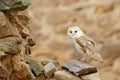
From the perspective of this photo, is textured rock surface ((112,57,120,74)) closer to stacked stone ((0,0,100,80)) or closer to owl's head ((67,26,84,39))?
owl's head ((67,26,84,39))

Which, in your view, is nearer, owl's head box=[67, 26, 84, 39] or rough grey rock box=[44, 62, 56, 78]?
rough grey rock box=[44, 62, 56, 78]

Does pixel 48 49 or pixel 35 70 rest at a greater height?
pixel 48 49

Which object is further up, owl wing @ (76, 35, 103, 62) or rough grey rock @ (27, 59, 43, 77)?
owl wing @ (76, 35, 103, 62)

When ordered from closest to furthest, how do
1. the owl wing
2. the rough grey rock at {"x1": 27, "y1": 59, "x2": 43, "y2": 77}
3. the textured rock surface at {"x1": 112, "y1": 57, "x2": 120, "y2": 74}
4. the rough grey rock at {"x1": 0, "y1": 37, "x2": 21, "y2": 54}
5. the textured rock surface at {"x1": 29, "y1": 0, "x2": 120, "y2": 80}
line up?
the rough grey rock at {"x1": 0, "y1": 37, "x2": 21, "y2": 54}, the rough grey rock at {"x1": 27, "y1": 59, "x2": 43, "y2": 77}, the owl wing, the textured rock surface at {"x1": 112, "y1": 57, "x2": 120, "y2": 74}, the textured rock surface at {"x1": 29, "y1": 0, "x2": 120, "y2": 80}

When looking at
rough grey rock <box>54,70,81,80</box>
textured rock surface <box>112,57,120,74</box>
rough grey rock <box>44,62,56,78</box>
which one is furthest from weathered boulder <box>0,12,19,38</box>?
textured rock surface <box>112,57,120,74</box>

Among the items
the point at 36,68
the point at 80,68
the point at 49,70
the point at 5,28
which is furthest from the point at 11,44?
the point at 80,68

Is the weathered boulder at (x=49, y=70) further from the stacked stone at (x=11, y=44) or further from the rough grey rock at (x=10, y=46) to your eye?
the rough grey rock at (x=10, y=46)

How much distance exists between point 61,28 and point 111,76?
3442 millimetres

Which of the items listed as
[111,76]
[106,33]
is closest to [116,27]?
[106,33]

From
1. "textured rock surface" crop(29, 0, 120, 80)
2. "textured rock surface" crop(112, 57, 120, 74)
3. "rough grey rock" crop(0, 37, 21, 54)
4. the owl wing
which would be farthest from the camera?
"textured rock surface" crop(29, 0, 120, 80)

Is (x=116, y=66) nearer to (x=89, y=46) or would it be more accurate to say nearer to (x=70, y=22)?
(x=70, y=22)

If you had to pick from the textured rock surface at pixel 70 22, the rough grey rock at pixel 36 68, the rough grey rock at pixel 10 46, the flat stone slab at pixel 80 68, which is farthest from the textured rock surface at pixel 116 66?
the rough grey rock at pixel 10 46

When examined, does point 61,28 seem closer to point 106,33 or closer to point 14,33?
point 106,33

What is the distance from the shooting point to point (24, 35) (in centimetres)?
468
